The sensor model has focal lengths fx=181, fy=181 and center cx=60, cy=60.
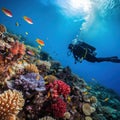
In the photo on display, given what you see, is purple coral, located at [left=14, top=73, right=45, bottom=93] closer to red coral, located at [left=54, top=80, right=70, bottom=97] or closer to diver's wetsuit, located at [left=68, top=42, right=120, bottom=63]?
red coral, located at [left=54, top=80, right=70, bottom=97]

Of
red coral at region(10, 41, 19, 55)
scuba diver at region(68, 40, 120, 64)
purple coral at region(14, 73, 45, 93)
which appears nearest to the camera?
purple coral at region(14, 73, 45, 93)

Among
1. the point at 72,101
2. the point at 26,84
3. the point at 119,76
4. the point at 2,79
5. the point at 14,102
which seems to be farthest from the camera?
the point at 119,76

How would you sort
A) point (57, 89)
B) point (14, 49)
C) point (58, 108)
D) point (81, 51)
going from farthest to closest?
point (81, 51) → point (57, 89) → point (58, 108) → point (14, 49)

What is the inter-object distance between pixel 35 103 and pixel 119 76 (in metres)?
188

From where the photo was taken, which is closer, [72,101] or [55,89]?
[55,89]

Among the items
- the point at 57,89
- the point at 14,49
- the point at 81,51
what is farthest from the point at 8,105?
the point at 81,51

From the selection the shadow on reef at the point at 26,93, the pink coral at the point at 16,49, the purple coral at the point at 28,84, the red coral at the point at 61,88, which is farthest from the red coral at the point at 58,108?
the pink coral at the point at 16,49

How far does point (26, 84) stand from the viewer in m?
4.83

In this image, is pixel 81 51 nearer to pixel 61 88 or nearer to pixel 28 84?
pixel 61 88

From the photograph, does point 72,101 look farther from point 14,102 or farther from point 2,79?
point 14,102

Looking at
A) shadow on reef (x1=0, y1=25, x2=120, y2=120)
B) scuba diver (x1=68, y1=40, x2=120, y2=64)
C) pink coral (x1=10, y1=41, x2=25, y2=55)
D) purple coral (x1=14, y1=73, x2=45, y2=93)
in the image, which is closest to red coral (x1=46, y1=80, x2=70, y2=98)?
shadow on reef (x1=0, y1=25, x2=120, y2=120)

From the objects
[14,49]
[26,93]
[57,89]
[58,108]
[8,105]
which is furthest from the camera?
[57,89]

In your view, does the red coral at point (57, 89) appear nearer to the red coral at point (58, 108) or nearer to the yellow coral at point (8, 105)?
the red coral at point (58, 108)

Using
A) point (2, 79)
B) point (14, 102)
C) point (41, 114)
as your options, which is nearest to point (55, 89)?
point (41, 114)
